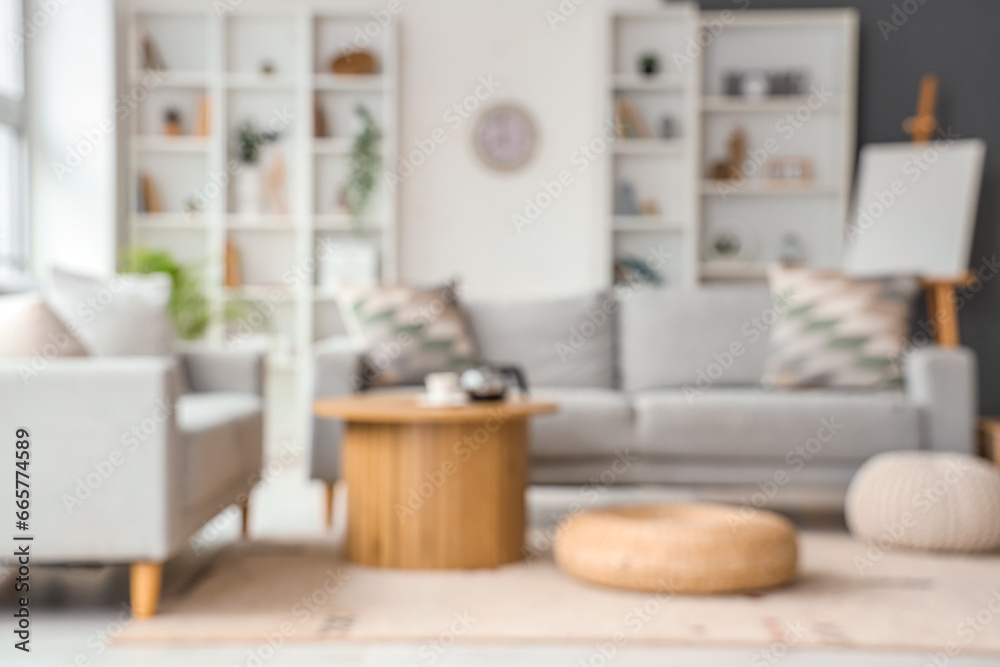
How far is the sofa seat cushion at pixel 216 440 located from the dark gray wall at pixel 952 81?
3788mm

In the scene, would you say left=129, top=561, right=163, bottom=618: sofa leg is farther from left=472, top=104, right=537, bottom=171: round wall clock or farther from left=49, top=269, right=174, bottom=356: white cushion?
left=472, top=104, right=537, bottom=171: round wall clock

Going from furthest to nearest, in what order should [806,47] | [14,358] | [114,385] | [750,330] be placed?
[806,47], [750,330], [14,358], [114,385]

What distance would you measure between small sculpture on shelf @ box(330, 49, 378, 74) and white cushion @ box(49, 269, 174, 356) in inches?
111

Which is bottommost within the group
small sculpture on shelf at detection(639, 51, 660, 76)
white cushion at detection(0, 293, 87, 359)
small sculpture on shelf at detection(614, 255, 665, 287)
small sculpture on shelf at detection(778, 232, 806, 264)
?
white cushion at detection(0, 293, 87, 359)

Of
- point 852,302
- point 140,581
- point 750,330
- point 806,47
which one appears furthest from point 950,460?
point 806,47

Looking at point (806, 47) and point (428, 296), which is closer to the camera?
point (428, 296)

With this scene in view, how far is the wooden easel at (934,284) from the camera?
5.18 metres

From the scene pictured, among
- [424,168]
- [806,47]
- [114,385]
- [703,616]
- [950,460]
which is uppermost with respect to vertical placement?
[806,47]

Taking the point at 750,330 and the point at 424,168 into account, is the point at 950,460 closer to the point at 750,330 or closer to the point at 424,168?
Result: the point at 750,330

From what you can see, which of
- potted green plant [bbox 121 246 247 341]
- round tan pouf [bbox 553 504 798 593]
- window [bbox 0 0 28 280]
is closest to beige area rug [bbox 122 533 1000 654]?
round tan pouf [bbox 553 504 798 593]

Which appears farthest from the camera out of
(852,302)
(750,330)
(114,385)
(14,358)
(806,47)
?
(806,47)

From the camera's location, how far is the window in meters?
5.36

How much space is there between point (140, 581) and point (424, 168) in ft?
12.8

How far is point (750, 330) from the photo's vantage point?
4.34 m
